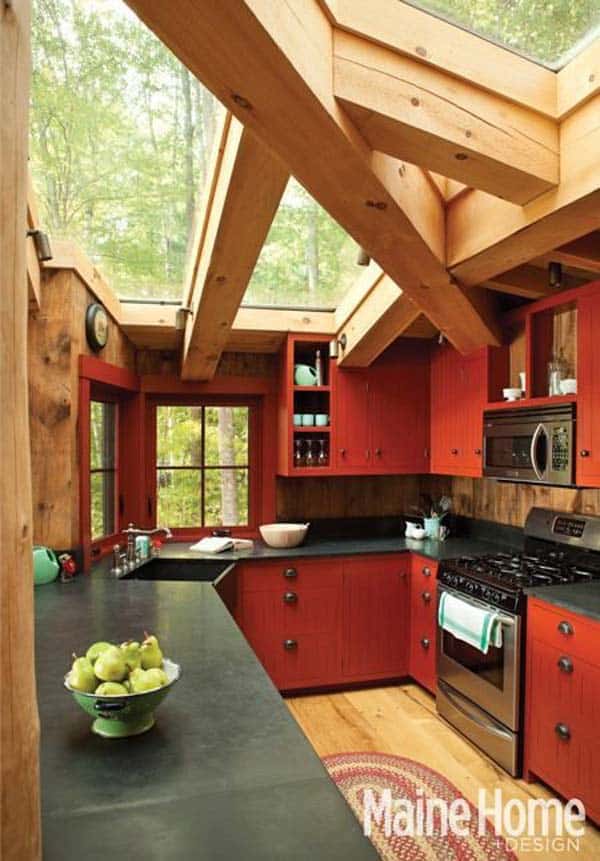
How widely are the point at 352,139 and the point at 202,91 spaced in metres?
0.69

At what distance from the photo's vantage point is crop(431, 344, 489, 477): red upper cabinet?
3.43 meters

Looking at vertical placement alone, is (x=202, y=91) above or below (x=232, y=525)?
above

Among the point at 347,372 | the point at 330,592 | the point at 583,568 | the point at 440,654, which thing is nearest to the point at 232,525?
the point at 330,592

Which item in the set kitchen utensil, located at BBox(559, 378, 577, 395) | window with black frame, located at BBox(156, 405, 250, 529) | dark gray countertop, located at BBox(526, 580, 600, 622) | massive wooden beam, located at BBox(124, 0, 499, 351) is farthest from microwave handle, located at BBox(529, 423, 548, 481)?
window with black frame, located at BBox(156, 405, 250, 529)

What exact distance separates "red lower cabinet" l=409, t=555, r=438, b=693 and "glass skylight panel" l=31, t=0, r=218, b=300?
7.60ft

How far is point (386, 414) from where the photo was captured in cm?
397

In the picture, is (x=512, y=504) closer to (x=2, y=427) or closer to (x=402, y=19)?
(x=402, y=19)

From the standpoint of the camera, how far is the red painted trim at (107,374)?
300 centimetres

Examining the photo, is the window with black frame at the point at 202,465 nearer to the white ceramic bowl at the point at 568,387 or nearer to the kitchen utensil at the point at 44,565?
the kitchen utensil at the point at 44,565

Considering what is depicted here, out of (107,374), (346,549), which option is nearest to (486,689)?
(346,549)

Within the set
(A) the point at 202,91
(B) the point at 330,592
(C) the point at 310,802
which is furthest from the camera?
(B) the point at 330,592

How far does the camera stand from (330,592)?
3592 millimetres

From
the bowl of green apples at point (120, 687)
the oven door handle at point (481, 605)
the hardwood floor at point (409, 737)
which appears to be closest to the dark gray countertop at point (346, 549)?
the oven door handle at point (481, 605)

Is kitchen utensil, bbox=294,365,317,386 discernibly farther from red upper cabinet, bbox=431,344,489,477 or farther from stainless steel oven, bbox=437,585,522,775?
stainless steel oven, bbox=437,585,522,775
